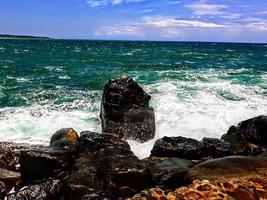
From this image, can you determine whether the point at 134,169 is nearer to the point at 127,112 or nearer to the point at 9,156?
the point at 9,156

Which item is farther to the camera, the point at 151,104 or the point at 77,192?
the point at 151,104

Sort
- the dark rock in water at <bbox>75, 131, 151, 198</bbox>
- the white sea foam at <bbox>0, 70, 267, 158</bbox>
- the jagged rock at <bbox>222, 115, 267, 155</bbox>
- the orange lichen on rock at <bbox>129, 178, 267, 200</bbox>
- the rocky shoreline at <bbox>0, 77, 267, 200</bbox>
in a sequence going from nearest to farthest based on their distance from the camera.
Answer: the orange lichen on rock at <bbox>129, 178, 267, 200</bbox> → the rocky shoreline at <bbox>0, 77, 267, 200</bbox> → the dark rock in water at <bbox>75, 131, 151, 198</bbox> → the jagged rock at <bbox>222, 115, 267, 155</bbox> → the white sea foam at <bbox>0, 70, 267, 158</bbox>

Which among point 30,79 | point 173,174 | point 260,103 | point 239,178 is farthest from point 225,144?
point 30,79

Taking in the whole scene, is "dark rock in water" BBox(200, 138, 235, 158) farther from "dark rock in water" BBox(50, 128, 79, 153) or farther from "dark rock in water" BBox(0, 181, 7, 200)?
"dark rock in water" BBox(0, 181, 7, 200)

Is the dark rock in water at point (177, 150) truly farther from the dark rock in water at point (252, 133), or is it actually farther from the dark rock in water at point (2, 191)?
the dark rock in water at point (2, 191)

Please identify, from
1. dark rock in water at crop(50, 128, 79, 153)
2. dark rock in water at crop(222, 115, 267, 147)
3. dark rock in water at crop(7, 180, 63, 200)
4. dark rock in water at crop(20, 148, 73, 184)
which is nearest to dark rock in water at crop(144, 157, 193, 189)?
dark rock in water at crop(7, 180, 63, 200)

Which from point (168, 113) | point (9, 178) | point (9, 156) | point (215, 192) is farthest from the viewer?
point (168, 113)

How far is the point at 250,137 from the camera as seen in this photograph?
12.0 m

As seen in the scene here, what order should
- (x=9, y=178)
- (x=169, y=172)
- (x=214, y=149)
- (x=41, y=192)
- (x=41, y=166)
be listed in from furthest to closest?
1. (x=214, y=149)
2. (x=41, y=166)
3. (x=9, y=178)
4. (x=169, y=172)
5. (x=41, y=192)

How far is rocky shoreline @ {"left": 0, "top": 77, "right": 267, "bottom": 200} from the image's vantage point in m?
6.62

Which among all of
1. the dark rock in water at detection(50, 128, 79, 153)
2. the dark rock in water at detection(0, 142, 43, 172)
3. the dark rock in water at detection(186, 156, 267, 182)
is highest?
the dark rock in water at detection(186, 156, 267, 182)

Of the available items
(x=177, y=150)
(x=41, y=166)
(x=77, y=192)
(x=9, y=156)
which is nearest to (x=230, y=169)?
(x=77, y=192)

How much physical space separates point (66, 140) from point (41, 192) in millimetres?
2515

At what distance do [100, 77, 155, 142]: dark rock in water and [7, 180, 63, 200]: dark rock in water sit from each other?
16.6ft
